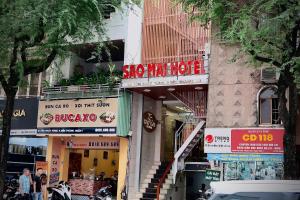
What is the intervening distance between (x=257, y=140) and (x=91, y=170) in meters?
8.89

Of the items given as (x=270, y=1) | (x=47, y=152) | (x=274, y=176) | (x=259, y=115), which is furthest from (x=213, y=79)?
(x=47, y=152)

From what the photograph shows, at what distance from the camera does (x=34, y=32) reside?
12.4 metres

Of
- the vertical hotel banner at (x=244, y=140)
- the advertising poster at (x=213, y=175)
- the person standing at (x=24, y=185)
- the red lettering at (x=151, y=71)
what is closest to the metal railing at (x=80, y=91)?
the red lettering at (x=151, y=71)

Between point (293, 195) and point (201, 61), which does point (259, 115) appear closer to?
point (201, 61)

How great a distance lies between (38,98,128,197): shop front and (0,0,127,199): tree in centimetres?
468

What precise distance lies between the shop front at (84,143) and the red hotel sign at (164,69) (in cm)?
133

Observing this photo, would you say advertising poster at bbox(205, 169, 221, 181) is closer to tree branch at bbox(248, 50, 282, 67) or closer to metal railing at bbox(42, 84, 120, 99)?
tree branch at bbox(248, 50, 282, 67)

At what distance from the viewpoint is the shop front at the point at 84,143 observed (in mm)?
18547

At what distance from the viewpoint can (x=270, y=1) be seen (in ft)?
36.4

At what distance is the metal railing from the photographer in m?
18.6

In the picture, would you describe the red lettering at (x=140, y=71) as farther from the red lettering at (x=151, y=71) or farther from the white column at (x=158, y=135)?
the white column at (x=158, y=135)

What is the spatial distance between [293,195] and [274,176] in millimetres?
10536

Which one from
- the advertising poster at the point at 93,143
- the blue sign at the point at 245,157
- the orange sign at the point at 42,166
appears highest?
the advertising poster at the point at 93,143

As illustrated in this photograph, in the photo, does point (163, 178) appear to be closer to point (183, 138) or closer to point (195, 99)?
point (183, 138)
